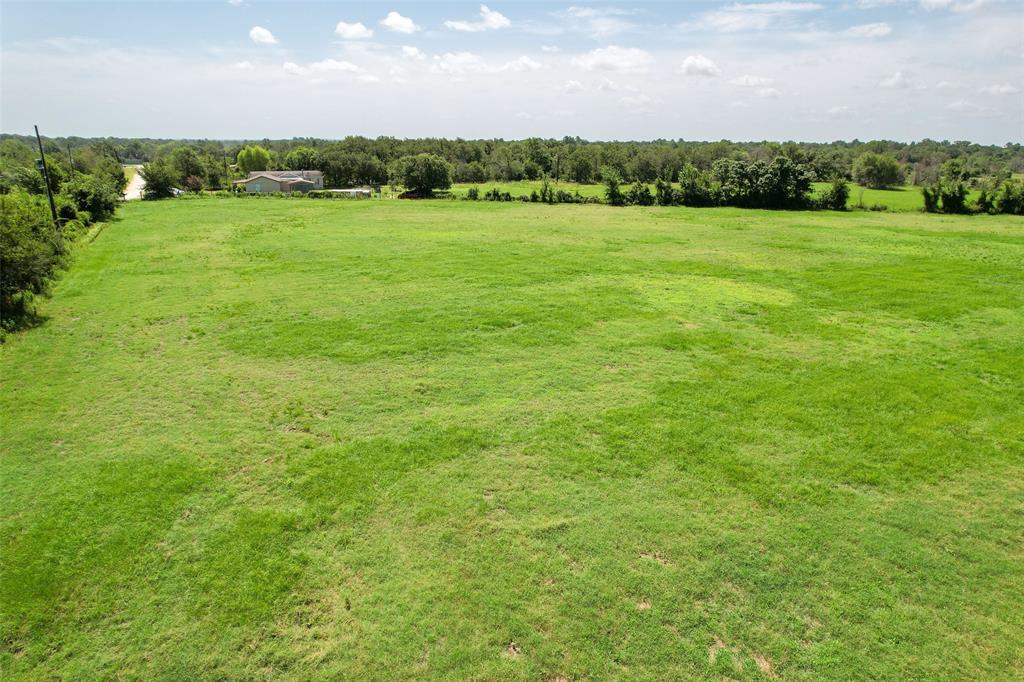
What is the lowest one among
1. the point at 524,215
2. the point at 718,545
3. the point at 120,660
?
the point at 120,660

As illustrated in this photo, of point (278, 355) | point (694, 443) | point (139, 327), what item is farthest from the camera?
point (139, 327)

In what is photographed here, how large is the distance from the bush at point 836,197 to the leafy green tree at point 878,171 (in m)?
32.2

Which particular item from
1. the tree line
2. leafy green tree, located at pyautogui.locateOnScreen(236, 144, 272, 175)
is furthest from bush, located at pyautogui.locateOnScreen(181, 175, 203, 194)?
leafy green tree, located at pyautogui.locateOnScreen(236, 144, 272, 175)

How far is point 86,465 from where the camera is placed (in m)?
9.59

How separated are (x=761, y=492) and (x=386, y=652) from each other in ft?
21.0

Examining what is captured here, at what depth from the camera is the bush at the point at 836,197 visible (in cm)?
4831

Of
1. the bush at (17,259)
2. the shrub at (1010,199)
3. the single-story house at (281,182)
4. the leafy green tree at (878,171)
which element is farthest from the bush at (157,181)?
the leafy green tree at (878,171)

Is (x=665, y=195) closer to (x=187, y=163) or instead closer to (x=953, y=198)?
(x=953, y=198)

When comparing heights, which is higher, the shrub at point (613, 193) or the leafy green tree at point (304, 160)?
the leafy green tree at point (304, 160)

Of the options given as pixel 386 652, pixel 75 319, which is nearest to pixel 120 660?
pixel 386 652

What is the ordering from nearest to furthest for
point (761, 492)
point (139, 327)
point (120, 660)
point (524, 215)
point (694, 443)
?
point (120, 660)
point (761, 492)
point (694, 443)
point (139, 327)
point (524, 215)

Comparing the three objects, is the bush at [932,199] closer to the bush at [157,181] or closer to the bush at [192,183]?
the bush at [157,181]

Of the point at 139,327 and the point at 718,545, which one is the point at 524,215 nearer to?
the point at 139,327

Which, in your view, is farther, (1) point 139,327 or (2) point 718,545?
(1) point 139,327
